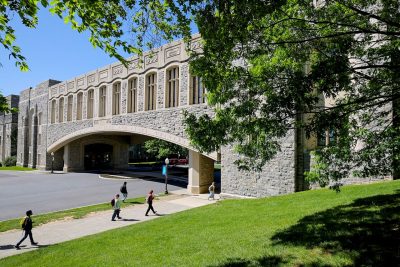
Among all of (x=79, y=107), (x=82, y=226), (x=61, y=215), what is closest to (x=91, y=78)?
(x=79, y=107)

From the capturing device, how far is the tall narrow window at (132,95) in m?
26.0

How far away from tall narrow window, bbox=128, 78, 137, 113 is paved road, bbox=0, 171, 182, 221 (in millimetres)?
6605

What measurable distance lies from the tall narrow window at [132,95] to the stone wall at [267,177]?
11269 millimetres

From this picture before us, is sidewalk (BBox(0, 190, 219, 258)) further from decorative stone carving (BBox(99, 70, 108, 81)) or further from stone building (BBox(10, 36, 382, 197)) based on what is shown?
decorative stone carving (BBox(99, 70, 108, 81))

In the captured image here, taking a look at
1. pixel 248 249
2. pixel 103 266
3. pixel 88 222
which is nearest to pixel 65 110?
pixel 88 222

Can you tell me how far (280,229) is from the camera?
25.6 feet

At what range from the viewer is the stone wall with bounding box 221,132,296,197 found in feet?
46.7

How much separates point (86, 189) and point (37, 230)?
454 inches

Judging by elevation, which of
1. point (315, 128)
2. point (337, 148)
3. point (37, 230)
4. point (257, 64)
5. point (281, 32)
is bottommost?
point (37, 230)

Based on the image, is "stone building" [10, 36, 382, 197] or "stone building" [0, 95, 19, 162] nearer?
"stone building" [10, 36, 382, 197]

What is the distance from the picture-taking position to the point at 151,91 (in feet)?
79.2

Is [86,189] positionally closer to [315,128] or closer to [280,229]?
[280,229]

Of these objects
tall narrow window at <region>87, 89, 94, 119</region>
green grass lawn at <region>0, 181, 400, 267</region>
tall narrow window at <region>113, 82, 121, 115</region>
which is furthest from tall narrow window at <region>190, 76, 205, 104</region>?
tall narrow window at <region>87, 89, 94, 119</region>

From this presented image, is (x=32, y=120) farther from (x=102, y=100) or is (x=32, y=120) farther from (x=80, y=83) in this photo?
(x=102, y=100)
